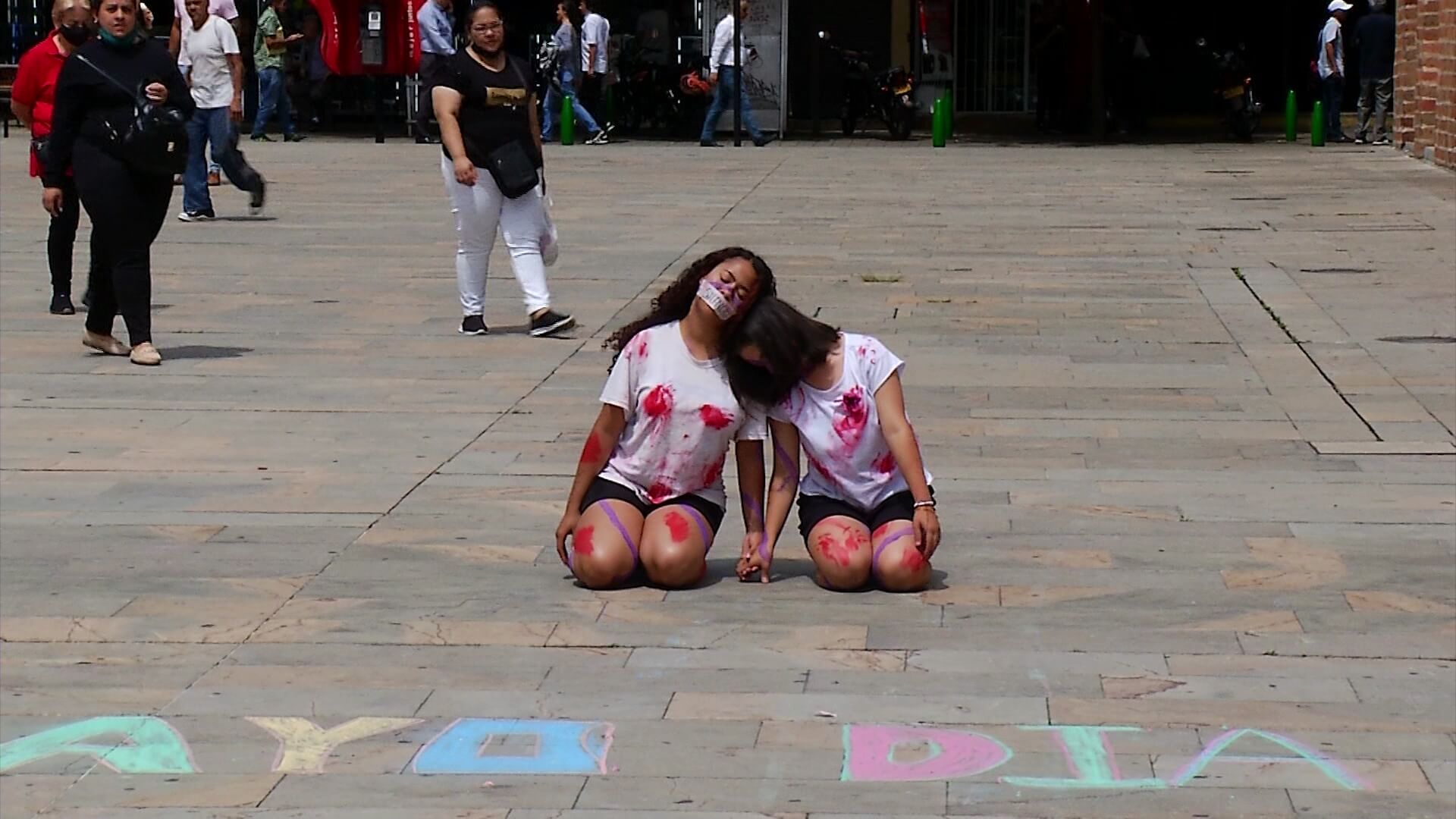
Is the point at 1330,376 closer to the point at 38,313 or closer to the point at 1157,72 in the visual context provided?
the point at 38,313

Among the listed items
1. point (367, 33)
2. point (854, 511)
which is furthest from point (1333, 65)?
point (854, 511)

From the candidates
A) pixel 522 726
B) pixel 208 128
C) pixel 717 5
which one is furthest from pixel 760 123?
pixel 522 726

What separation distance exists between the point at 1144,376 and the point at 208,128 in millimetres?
9404

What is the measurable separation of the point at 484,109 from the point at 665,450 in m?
5.20

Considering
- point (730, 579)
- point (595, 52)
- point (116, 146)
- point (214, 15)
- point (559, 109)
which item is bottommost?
point (730, 579)

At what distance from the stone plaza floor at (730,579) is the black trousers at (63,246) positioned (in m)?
0.41

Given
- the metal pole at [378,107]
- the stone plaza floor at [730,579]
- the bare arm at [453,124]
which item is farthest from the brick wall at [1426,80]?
the bare arm at [453,124]

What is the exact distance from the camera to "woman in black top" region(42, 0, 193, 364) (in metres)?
10.5

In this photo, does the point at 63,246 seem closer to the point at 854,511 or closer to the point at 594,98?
the point at 854,511

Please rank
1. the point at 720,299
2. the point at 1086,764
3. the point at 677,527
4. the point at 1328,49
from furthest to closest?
the point at 1328,49 < the point at 677,527 < the point at 720,299 < the point at 1086,764

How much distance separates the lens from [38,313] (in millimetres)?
12602

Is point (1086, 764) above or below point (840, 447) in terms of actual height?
below

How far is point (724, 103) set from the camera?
2781 centimetres

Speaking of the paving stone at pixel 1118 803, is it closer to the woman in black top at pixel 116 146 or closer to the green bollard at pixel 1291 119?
the woman in black top at pixel 116 146
